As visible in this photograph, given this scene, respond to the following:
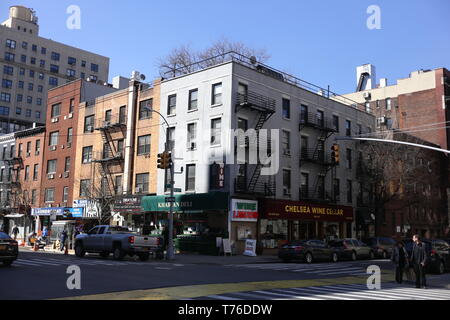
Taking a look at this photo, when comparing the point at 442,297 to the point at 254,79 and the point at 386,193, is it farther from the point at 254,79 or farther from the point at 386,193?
the point at 386,193

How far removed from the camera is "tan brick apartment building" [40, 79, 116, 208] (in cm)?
4650

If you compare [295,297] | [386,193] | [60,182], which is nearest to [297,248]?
[295,297]

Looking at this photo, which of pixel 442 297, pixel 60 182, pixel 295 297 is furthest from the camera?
pixel 60 182

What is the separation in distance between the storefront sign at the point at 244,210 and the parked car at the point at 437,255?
1173cm

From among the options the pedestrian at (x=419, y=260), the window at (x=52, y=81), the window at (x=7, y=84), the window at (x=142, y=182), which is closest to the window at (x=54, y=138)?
the window at (x=142, y=182)

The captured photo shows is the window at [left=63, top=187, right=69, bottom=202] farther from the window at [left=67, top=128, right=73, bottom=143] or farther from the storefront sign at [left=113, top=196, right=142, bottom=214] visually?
the storefront sign at [left=113, top=196, right=142, bottom=214]

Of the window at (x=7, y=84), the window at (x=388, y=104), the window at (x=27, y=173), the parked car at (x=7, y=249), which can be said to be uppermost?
the window at (x=7, y=84)

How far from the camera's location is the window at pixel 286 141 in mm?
36594

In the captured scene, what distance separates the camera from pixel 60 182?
1868 inches

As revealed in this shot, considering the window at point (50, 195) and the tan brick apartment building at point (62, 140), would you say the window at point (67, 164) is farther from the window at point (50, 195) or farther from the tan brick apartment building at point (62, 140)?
the window at point (50, 195)

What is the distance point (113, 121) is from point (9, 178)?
20877 mm

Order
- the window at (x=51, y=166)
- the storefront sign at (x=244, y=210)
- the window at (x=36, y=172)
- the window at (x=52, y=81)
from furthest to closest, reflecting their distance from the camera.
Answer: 1. the window at (x=52, y=81)
2. the window at (x=36, y=172)
3. the window at (x=51, y=166)
4. the storefront sign at (x=244, y=210)

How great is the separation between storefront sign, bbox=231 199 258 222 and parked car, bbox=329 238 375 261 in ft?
18.9

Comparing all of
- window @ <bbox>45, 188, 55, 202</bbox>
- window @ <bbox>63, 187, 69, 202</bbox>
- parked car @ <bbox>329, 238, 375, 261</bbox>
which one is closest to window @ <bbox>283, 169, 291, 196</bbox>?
parked car @ <bbox>329, 238, 375, 261</bbox>
